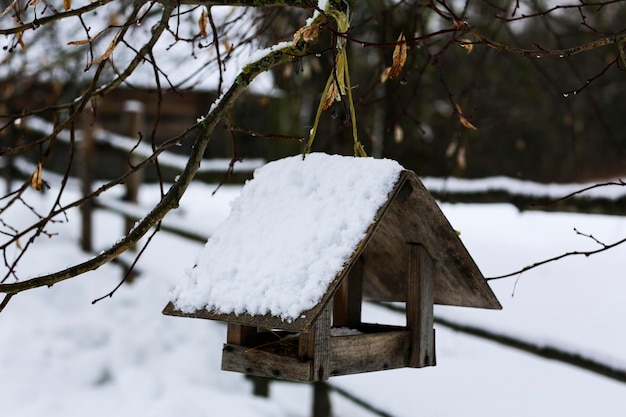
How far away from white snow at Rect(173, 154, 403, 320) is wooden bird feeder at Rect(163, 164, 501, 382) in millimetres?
26

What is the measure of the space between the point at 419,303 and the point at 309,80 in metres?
5.82

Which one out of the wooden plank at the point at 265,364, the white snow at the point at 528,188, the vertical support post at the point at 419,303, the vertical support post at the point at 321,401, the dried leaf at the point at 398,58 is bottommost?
the vertical support post at the point at 321,401

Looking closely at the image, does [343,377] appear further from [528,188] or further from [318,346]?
[318,346]

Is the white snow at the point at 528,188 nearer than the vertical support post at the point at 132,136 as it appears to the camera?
Yes

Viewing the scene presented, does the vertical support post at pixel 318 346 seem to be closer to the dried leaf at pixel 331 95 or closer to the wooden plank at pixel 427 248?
the wooden plank at pixel 427 248

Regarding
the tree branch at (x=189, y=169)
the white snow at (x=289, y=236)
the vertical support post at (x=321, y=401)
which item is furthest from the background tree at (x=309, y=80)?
the vertical support post at (x=321, y=401)

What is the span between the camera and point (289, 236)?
178 cm

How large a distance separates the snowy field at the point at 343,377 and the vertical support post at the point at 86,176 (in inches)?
16.9

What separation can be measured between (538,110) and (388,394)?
28.4ft

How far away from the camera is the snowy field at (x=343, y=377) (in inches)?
152

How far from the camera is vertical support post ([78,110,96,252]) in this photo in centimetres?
702

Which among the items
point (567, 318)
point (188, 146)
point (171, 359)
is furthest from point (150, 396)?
point (188, 146)

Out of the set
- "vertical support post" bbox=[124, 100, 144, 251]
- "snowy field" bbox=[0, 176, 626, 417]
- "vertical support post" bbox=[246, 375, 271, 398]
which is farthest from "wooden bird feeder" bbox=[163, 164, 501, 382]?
"vertical support post" bbox=[124, 100, 144, 251]

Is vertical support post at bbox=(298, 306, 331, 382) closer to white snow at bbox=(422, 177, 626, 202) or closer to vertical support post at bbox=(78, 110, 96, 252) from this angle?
white snow at bbox=(422, 177, 626, 202)
